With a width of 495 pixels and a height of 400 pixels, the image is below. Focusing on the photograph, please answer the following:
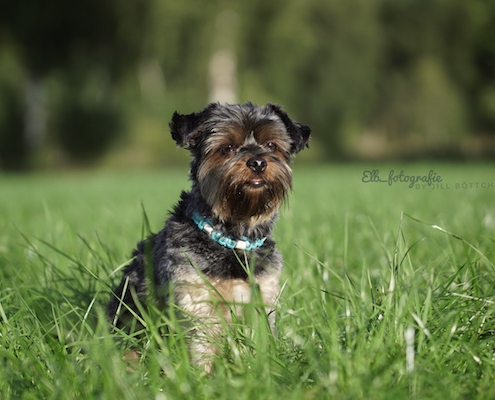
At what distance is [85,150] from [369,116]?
2015 centimetres

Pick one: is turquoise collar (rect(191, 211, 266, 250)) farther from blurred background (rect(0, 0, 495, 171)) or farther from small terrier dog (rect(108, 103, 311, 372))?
blurred background (rect(0, 0, 495, 171))

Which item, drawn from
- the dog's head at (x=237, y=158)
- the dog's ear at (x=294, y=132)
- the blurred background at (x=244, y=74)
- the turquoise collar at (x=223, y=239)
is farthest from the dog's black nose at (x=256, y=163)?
the blurred background at (x=244, y=74)

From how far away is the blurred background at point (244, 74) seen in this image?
25766 millimetres

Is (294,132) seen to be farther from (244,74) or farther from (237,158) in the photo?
(244,74)

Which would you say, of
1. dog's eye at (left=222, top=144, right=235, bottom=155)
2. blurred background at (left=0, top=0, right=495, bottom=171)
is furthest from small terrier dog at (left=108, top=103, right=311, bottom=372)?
blurred background at (left=0, top=0, right=495, bottom=171)

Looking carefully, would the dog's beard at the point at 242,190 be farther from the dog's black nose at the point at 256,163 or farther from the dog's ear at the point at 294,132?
the dog's ear at the point at 294,132

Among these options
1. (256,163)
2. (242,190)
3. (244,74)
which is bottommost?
(242,190)

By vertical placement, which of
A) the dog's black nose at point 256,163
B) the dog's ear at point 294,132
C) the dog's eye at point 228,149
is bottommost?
the dog's black nose at point 256,163

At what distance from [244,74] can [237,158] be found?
28486 millimetres

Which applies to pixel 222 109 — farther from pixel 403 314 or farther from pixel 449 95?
pixel 449 95

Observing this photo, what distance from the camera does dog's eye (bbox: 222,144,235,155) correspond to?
393 cm

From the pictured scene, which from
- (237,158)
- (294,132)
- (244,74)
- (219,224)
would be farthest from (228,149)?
(244,74)

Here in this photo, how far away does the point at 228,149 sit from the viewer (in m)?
3.95

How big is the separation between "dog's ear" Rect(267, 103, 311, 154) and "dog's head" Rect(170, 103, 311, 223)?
0.12 m
